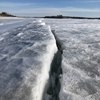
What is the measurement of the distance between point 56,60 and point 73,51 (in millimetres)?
476

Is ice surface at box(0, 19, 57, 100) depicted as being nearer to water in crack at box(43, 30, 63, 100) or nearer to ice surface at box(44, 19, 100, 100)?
water in crack at box(43, 30, 63, 100)

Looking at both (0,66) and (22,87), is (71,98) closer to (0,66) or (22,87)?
(22,87)

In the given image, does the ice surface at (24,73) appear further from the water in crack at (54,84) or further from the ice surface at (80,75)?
the ice surface at (80,75)

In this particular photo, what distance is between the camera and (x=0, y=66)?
2.88m

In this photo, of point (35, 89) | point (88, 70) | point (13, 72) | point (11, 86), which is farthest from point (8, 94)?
point (88, 70)

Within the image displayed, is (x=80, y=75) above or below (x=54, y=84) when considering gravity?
above

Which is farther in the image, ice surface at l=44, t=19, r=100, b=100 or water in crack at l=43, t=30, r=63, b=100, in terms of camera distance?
water in crack at l=43, t=30, r=63, b=100

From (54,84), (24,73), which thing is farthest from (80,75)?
(24,73)

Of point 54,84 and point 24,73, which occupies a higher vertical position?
point 24,73

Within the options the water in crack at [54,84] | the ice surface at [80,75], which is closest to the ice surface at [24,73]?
the water in crack at [54,84]

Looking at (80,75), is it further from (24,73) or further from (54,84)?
(24,73)

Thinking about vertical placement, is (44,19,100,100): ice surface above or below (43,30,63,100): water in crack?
above

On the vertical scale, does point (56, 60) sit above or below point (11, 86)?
below

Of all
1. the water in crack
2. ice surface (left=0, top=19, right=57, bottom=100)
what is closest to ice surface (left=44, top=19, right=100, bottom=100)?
the water in crack
